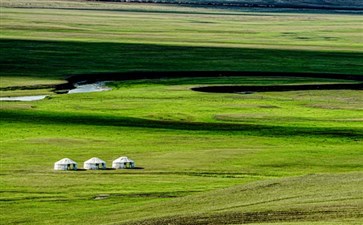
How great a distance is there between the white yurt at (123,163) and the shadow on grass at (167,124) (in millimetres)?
14922

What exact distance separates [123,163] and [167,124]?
57.9 feet

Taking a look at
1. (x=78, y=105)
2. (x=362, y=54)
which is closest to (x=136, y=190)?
(x=78, y=105)

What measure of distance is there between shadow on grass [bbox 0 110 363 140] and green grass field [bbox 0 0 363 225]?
92mm

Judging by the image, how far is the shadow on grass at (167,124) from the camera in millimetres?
68188

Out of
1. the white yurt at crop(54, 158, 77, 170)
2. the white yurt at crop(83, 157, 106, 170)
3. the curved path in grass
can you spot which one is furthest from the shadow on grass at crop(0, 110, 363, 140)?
the curved path in grass

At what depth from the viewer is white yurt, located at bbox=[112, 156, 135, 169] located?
54.3 meters

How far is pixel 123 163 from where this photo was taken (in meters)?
54.3

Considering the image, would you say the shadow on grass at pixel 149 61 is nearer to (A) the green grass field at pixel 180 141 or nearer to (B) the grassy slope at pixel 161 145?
(A) the green grass field at pixel 180 141

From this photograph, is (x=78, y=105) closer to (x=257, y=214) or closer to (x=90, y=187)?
(x=90, y=187)

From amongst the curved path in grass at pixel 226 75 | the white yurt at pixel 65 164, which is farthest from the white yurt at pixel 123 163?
the curved path in grass at pixel 226 75

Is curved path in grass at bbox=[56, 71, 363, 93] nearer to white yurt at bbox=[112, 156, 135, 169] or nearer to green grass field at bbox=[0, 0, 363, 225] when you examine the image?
green grass field at bbox=[0, 0, 363, 225]

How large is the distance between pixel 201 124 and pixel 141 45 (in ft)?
215

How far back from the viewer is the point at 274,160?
188 ft

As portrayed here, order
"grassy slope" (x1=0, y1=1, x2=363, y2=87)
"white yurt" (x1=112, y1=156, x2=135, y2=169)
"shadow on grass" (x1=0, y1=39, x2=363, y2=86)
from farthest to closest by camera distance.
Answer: "grassy slope" (x1=0, y1=1, x2=363, y2=87), "shadow on grass" (x1=0, y1=39, x2=363, y2=86), "white yurt" (x1=112, y1=156, x2=135, y2=169)
